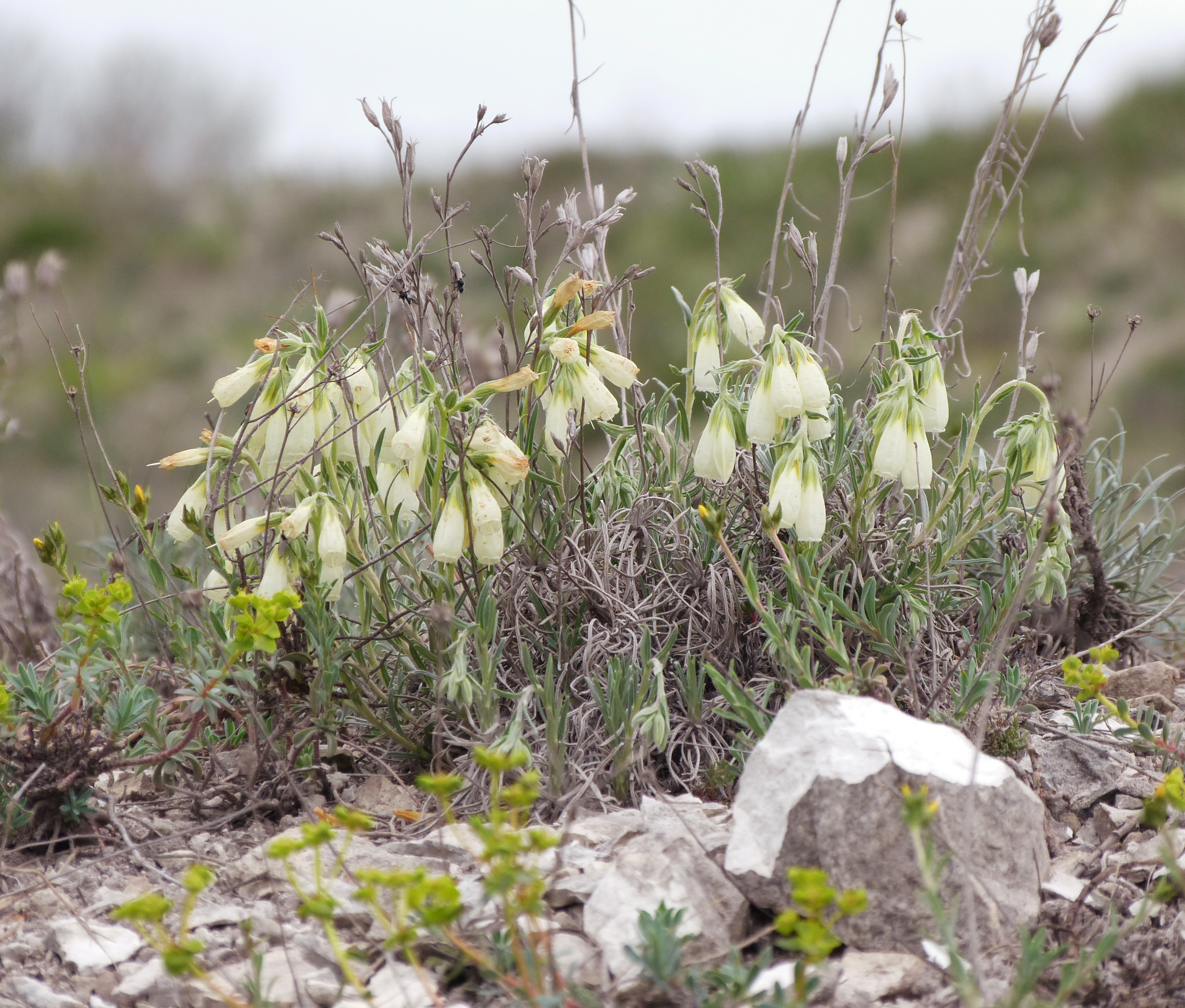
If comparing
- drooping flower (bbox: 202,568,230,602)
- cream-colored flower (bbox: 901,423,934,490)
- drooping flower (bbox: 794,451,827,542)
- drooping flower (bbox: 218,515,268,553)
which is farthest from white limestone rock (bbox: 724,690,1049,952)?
drooping flower (bbox: 202,568,230,602)

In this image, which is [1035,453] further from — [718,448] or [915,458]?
[718,448]

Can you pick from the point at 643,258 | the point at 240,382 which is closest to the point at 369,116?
the point at 240,382

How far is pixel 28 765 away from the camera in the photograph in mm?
2029

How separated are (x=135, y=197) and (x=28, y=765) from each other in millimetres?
15519

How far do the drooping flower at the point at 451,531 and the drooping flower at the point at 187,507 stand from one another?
0.54m

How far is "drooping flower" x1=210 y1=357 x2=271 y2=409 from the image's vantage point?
2.09 meters

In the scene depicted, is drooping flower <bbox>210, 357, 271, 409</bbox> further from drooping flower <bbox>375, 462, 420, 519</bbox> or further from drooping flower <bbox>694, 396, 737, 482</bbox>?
drooping flower <bbox>694, 396, 737, 482</bbox>

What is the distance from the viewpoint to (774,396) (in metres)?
1.99

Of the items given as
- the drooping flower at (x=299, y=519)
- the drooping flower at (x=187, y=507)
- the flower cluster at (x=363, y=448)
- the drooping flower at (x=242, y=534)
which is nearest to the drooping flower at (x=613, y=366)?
the flower cluster at (x=363, y=448)

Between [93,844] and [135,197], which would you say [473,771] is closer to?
[93,844]

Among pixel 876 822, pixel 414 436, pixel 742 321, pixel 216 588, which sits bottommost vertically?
pixel 876 822

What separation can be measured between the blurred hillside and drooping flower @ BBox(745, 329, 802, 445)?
7.40 metres

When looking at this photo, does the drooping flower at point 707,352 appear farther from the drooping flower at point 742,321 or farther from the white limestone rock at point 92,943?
the white limestone rock at point 92,943

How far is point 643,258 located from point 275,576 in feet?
38.3
